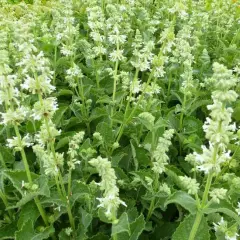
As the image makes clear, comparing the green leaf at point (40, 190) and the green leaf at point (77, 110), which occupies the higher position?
the green leaf at point (40, 190)

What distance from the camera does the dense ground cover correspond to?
80.5 inches

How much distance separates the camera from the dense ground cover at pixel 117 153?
2045 mm

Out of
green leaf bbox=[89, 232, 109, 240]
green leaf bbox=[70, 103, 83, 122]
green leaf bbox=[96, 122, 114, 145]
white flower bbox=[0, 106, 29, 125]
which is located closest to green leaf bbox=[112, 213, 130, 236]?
green leaf bbox=[89, 232, 109, 240]

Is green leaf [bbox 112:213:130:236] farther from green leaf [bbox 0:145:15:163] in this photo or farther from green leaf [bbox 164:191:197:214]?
green leaf [bbox 0:145:15:163]

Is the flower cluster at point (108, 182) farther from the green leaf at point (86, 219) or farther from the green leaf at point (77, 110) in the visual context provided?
the green leaf at point (77, 110)

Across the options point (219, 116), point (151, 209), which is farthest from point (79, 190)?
point (219, 116)

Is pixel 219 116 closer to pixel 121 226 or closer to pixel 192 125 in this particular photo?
pixel 121 226

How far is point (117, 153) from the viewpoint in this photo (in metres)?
3.36

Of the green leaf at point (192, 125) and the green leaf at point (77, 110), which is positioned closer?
the green leaf at point (192, 125)

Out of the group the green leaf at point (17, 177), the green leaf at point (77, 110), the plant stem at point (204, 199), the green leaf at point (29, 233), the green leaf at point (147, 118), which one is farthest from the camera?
the green leaf at point (77, 110)

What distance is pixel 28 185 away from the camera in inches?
96.5

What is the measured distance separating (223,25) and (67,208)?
3970 millimetres

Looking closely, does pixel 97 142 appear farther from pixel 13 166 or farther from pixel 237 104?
pixel 237 104

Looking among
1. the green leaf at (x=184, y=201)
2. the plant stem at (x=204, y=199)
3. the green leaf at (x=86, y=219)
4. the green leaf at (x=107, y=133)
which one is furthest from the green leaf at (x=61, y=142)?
the plant stem at (x=204, y=199)
